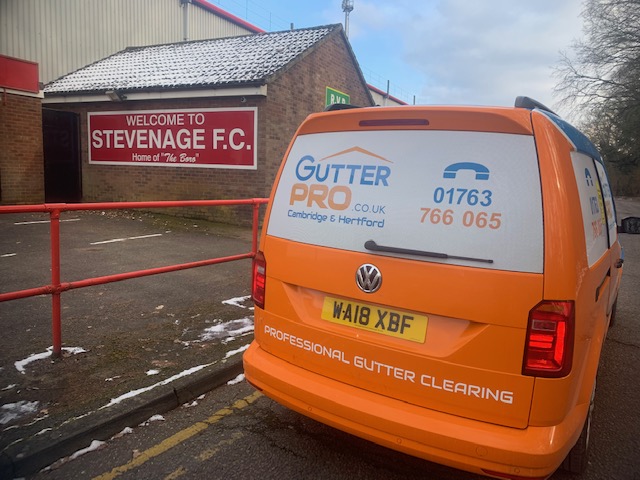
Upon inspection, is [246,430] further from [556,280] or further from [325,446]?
[556,280]

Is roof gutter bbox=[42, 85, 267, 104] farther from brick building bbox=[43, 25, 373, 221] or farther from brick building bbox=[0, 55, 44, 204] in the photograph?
brick building bbox=[0, 55, 44, 204]

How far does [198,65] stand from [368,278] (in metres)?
13.5

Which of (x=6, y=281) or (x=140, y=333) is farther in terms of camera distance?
(x=6, y=281)

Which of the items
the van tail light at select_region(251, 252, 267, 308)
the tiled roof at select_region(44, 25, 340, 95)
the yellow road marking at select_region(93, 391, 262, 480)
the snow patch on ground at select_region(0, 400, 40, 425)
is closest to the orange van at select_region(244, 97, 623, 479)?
the van tail light at select_region(251, 252, 267, 308)

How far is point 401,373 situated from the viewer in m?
2.25

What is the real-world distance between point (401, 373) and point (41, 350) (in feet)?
10.3

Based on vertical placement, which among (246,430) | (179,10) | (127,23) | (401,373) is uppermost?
(179,10)

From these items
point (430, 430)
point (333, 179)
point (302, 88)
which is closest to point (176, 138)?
point (302, 88)

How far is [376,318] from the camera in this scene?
7.73 ft

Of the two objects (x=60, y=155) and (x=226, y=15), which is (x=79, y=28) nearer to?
(x=60, y=155)

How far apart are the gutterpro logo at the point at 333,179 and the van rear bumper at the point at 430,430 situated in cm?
94

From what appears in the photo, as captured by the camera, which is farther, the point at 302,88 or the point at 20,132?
the point at 302,88

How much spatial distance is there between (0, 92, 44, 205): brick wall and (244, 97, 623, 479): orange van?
12618mm

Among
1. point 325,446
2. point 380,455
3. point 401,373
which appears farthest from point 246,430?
point 401,373
